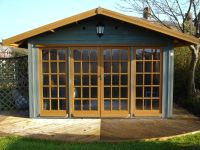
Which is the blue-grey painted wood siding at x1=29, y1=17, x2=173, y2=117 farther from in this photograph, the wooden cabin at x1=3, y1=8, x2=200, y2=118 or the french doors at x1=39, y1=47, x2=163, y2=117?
the french doors at x1=39, y1=47, x2=163, y2=117

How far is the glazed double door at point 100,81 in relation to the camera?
10648 mm

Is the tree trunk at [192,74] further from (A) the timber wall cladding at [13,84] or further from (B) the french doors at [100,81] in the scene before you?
(A) the timber wall cladding at [13,84]

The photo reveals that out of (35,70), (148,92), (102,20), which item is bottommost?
(148,92)

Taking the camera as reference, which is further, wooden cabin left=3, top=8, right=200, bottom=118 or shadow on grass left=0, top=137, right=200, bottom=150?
wooden cabin left=3, top=8, right=200, bottom=118

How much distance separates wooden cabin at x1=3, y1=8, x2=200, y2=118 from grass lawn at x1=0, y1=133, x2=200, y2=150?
9.76 ft

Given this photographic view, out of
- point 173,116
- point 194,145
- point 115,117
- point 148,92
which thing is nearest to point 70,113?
point 115,117

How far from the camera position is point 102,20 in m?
10.5

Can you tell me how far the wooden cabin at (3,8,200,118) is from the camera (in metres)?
10.6

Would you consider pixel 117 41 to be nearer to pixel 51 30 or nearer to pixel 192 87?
pixel 51 30

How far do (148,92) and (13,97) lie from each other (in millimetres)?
4767

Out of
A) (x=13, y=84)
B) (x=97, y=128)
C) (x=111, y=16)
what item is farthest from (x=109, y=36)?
(x=13, y=84)

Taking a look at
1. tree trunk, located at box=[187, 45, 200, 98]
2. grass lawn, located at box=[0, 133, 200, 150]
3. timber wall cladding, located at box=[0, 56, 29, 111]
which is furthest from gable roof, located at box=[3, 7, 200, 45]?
grass lawn, located at box=[0, 133, 200, 150]

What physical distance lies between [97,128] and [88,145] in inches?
74.5

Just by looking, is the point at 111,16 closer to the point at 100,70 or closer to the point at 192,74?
the point at 100,70
